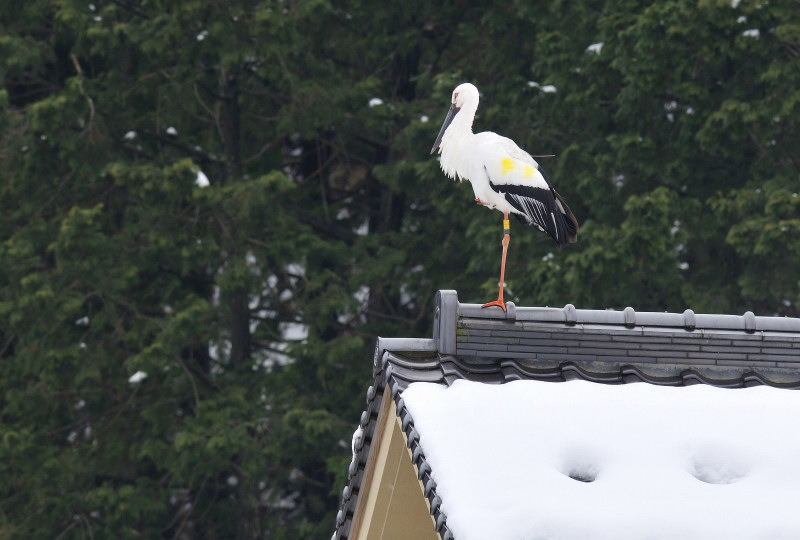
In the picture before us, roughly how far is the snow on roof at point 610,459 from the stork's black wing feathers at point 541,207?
6.19ft

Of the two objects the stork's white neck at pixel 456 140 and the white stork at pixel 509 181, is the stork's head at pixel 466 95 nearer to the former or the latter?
the stork's white neck at pixel 456 140

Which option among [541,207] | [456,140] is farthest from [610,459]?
[456,140]

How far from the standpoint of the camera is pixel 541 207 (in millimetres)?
8492

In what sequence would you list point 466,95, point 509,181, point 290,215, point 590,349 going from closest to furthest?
point 590,349 → point 509,181 → point 466,95 → point 290,215

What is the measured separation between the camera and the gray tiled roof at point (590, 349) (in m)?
6.97

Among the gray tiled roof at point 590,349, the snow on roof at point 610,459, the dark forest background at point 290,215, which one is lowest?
the snow on roof at point 610,459

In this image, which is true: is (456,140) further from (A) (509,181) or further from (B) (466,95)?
(A) (509,181)

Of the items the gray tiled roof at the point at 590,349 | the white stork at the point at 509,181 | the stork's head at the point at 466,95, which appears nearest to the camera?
the gray tiled roof at the point at 590,349

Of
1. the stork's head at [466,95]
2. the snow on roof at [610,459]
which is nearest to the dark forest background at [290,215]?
the stork's head at [466,95]

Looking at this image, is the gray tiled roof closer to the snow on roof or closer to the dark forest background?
the snow on roof

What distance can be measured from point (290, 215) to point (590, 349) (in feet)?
52.0

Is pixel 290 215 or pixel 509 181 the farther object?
Answer: pixel 290 215

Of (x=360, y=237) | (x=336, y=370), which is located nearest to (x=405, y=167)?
(x=360, y=237)

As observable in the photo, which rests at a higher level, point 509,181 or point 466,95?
point 466,95
